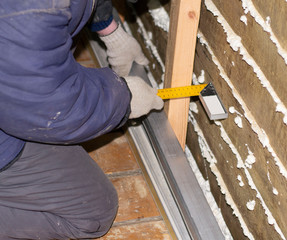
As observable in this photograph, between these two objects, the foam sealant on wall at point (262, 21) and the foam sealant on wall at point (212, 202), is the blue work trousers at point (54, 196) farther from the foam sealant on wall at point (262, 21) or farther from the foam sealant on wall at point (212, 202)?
the foam sealant on wall at point (262, 21)

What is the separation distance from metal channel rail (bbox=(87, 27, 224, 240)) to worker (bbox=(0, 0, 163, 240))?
0.71ft

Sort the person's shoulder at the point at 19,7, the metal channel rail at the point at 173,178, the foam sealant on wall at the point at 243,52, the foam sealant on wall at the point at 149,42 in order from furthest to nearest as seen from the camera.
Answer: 1. the foam sealant on wall at the point at 149,42
2. the metal channel rail at the point at 173,178
3. the foam sealant on wall at the point at 243,52
4. the person's shoulder at the point at 19,7

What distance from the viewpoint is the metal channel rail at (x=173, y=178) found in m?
1.92

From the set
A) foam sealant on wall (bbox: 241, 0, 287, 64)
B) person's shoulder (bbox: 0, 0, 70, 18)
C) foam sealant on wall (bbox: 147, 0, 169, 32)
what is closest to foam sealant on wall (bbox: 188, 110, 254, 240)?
foam sealant on wall (bbox: 147, 0, 169, 32)

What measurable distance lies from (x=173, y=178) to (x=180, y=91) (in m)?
0.37

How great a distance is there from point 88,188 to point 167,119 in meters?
0.52

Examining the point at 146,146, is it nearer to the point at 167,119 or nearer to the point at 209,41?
the point at 167,119

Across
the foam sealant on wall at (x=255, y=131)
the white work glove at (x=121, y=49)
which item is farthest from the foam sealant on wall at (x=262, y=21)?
the white work glove at (x=121, y=49)

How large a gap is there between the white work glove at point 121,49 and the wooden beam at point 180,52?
311mm

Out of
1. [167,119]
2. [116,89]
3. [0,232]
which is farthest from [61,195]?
[167,119]

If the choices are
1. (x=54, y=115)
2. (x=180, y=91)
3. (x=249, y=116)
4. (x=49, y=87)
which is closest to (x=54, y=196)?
(x=54, y=115)

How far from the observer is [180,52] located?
2.00m

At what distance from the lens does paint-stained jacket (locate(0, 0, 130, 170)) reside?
1323 millimetres

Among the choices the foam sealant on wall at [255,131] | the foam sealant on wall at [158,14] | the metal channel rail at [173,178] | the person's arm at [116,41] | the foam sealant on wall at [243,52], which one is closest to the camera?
the foam sealant on wall at [243,52]
